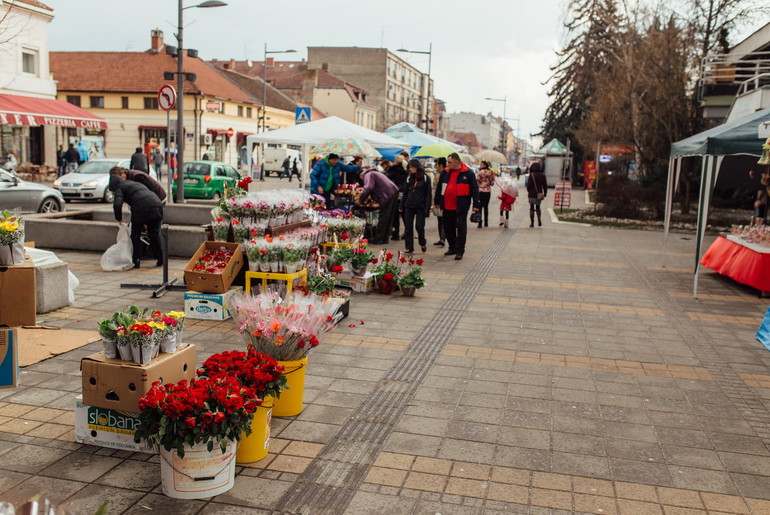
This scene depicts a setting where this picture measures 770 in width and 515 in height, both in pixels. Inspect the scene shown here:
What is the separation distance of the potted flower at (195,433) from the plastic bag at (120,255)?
24.9ft

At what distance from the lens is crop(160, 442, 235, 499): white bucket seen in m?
3.92

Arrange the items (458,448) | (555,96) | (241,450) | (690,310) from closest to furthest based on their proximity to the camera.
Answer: (241,450) < (458,448) < (690,310) < (555,96)

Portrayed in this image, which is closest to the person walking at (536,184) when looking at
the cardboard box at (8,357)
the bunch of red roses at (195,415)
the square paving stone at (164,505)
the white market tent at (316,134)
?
the white market tent at (316,134)

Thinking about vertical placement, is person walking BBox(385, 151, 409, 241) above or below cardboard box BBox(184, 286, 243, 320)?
above

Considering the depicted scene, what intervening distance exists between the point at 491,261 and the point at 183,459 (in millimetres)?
10467

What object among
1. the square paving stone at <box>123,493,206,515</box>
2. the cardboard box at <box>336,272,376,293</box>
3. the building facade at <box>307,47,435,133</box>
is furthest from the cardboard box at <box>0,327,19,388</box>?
the building facade at <box>307,47,435,133</box>

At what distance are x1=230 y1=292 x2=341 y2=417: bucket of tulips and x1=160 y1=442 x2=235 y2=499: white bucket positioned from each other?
951 mm

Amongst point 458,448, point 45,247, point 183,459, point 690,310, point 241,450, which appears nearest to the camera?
point 183,459

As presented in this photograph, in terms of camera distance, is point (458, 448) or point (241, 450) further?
point (458, 448)

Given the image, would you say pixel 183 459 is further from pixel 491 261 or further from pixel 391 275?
pixel 491 261

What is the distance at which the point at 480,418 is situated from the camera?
5414 millimetres

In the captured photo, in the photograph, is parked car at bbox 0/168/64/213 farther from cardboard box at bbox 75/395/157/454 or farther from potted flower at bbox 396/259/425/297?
cardboard box at bbox 75/395/157/454

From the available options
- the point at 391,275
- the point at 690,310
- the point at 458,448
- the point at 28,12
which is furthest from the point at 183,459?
the point at 28,12

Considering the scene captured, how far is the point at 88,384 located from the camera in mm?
4508
